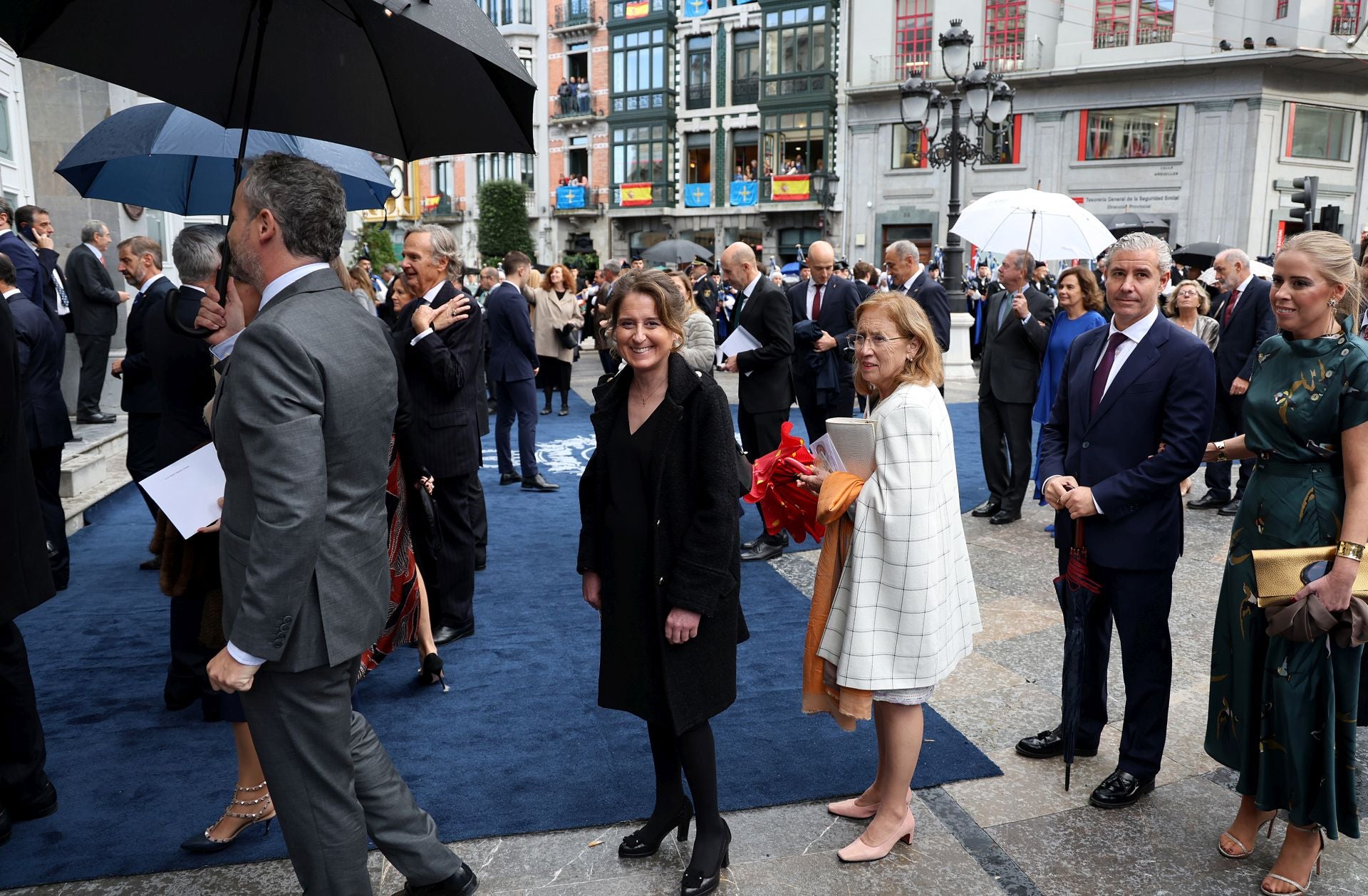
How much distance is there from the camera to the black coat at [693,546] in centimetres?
288

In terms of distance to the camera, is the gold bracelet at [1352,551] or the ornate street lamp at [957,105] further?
the ornate street lamp at [957,105]

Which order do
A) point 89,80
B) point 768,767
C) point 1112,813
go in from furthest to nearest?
point 89,80 → point 768,767 → point 1112,813

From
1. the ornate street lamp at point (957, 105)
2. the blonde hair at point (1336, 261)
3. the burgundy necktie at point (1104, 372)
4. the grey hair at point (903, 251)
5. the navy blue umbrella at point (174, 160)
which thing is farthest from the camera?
the ornate street lamp at point (957, 105)

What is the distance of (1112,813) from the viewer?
→ 138 inches

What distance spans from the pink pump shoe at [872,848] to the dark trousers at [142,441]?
4.44 m

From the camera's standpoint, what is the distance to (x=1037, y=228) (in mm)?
7945

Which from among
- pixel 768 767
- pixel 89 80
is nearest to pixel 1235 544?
pixel 768 767

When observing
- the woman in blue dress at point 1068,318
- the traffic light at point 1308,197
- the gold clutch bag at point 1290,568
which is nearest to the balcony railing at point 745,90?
the traffic light at point 1308,197

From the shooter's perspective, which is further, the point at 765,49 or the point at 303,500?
the point at 765,49

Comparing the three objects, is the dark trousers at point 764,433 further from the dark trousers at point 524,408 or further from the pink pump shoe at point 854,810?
the pink pump shoe at point 854,810

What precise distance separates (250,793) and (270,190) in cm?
206

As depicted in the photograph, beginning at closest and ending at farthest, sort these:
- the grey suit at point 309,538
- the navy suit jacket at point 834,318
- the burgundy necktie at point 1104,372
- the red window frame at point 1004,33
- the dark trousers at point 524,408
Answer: the grey suit at point 309,538 → the burgundy necktie at point 1104,372 → the navy suit jacket at point 834,318 → the dark trousers at point 524,408 → the red window frame at point 1004,33

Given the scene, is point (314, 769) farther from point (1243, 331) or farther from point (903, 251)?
point (1243, 331)

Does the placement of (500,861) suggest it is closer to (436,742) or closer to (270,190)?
(436,742)
